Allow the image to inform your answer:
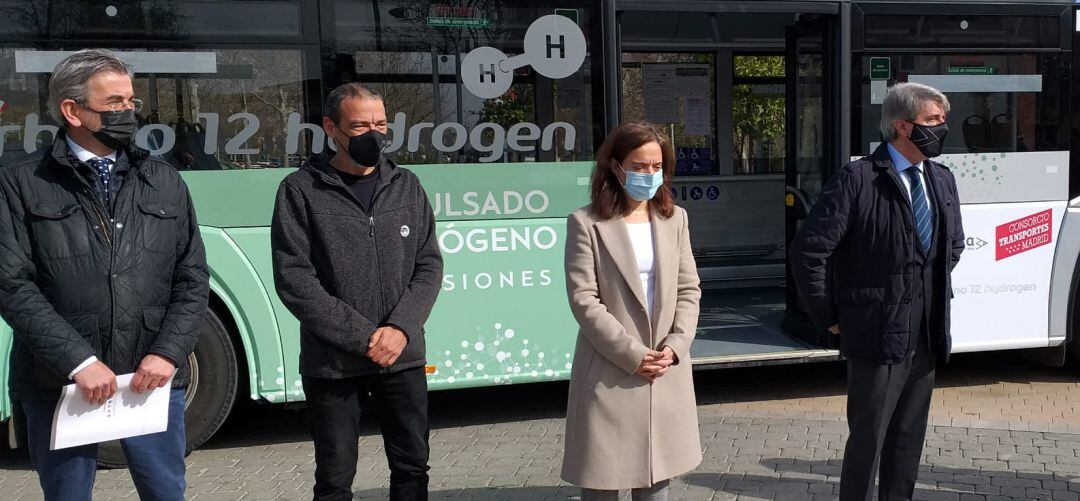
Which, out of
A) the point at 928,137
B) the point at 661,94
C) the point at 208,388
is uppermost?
the point at 661,94

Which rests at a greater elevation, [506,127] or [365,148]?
[506,127]

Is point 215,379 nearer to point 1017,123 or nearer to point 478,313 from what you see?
point 478,313

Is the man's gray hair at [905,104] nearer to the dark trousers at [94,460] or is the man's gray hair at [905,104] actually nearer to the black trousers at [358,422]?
the black trousers at [358,422]

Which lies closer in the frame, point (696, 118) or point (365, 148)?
point (365, 148)

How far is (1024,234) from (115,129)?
533 cm

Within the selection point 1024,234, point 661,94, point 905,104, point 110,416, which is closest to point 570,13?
point 905,104

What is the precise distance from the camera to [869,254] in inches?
139

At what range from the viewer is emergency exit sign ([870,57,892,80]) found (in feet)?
19.3

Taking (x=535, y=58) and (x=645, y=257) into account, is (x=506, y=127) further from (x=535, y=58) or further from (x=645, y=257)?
(x=645, y=257)

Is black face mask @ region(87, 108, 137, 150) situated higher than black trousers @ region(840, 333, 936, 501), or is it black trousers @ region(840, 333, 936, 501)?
black face mask @ region(87, 108, 137, 150)

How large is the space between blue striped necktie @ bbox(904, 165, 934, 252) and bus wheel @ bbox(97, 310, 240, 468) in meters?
3.49

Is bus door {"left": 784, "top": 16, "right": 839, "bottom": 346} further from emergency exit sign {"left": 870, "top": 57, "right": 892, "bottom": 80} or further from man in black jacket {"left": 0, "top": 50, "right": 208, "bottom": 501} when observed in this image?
man in black jacket {"left": 0, "top": 50, "right": 208, "bottom": 501}

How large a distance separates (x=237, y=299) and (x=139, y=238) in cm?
223

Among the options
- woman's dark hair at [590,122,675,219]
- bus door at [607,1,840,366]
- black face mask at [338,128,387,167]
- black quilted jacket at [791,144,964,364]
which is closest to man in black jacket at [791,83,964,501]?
black quilted jacket at [791,144,964,364]
